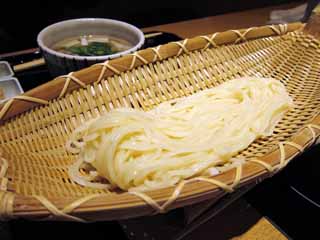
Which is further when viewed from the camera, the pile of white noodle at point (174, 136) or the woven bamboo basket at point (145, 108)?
the pile of white noodle at point (174, 136)

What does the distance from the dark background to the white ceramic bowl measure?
370 mm

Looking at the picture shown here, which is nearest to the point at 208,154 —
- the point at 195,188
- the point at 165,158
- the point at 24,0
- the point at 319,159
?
the point at 165,158

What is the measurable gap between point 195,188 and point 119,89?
19.8 inches

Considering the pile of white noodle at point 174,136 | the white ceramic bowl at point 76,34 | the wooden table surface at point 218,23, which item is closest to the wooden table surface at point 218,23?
the wooden table surface at point 218,23

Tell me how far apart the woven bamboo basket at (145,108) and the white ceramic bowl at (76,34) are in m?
0.09

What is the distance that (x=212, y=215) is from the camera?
90 cm

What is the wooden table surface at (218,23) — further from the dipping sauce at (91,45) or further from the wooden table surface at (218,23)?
the dipping sauce at (91,45)

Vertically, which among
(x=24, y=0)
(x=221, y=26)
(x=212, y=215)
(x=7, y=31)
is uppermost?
(x=24, y=0)

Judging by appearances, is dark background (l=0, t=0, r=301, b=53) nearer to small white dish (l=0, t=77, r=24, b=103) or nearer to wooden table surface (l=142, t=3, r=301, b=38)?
wooden table surface (l=142, t=3, r=301, b=38)

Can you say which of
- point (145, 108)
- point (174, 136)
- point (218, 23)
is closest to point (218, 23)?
point (218, 23)

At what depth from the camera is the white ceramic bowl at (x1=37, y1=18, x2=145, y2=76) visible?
108cm

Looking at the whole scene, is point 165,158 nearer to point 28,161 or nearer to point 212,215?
point 212,215

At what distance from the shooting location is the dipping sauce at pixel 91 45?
1228 millimetres

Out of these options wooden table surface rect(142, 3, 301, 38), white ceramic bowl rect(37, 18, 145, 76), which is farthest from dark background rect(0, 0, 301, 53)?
white ceramic bowl rect(37, 18, 145, 76)
